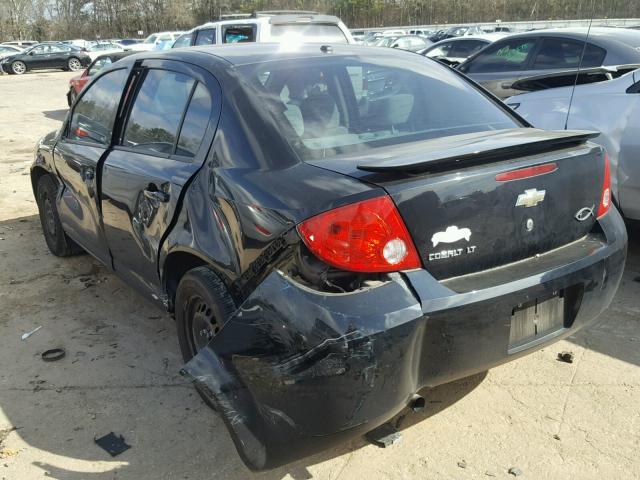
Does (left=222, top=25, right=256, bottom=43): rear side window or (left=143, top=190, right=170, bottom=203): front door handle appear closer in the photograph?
(left=143, top=190, right=170, bottom=203): front door handle

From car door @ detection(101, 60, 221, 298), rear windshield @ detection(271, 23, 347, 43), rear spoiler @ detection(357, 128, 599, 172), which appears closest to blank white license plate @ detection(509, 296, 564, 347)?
rear spoiler @ detection(357, 128, 599, 172)

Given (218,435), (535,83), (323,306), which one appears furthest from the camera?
(535,83)

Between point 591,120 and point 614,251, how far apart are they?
2187 mm

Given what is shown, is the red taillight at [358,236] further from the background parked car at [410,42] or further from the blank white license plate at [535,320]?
the background parked car at [410,42]

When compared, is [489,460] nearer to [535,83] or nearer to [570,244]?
[570,244]

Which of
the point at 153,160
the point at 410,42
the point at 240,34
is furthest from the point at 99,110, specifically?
the point at 410,42

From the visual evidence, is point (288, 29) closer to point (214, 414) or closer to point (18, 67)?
point (214, 414)

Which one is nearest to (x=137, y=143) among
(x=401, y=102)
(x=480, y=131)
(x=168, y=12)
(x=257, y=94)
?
(x=257, y=94)

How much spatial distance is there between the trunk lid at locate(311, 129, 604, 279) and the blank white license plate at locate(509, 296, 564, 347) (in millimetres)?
203

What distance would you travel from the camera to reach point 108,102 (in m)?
3.98

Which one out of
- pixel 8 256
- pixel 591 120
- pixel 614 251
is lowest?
pixel 8 256

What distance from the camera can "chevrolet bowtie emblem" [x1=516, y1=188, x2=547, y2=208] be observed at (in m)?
2.44

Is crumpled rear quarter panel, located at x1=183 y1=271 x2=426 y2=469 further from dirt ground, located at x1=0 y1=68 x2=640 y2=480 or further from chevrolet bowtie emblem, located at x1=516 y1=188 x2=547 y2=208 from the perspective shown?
chevrolet bowtie emblem, located at x1=516 y1=188 x2=547 y2=208

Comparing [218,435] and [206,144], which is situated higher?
[206,144]
